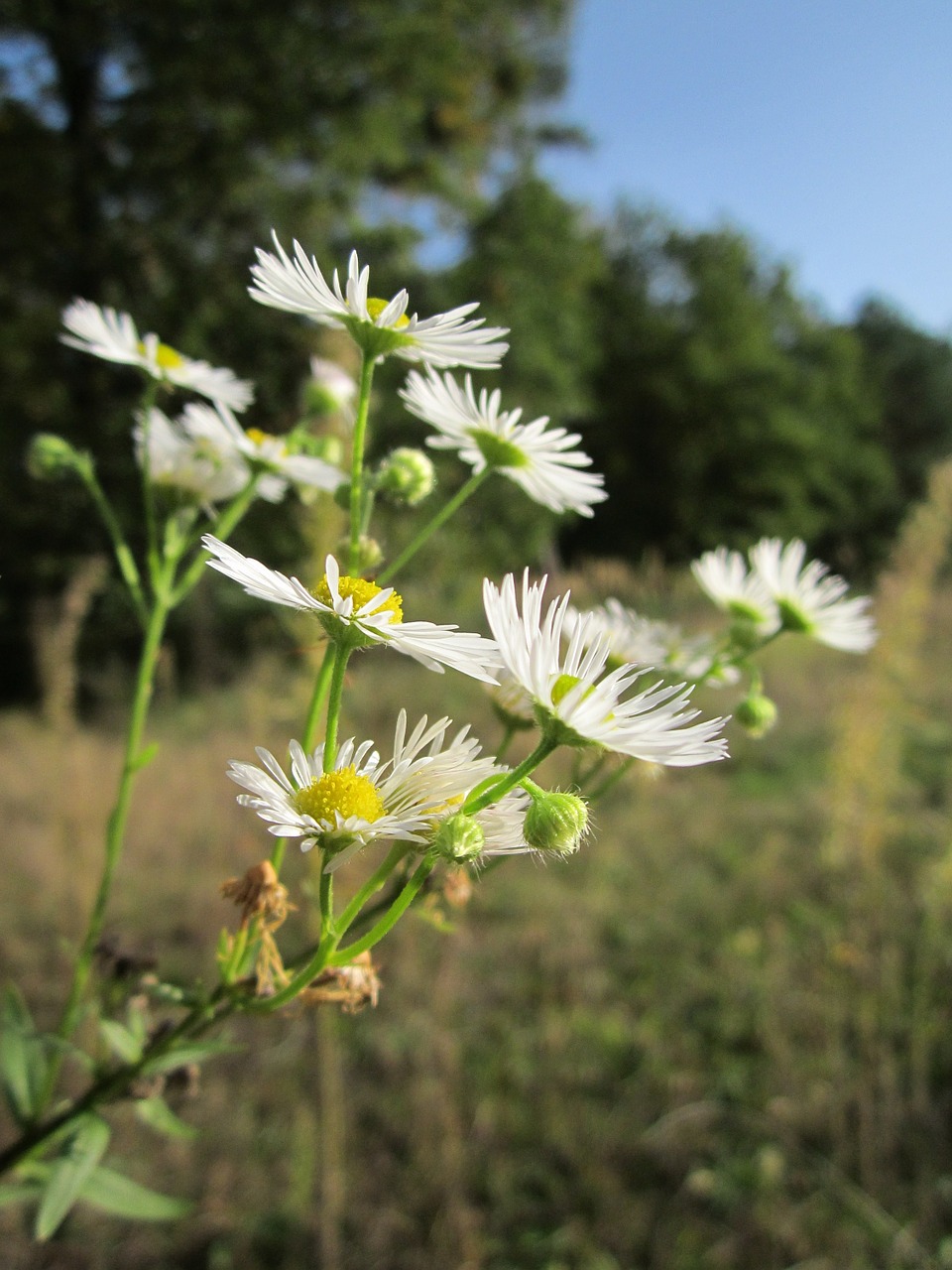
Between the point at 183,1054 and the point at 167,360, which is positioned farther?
the point at 167,360

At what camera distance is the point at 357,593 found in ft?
1.59

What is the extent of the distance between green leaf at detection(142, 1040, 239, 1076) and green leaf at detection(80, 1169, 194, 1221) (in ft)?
0.61

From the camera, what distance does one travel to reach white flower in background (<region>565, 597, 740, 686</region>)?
2.36 ft

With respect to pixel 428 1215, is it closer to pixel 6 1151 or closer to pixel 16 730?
pixel 6 1151

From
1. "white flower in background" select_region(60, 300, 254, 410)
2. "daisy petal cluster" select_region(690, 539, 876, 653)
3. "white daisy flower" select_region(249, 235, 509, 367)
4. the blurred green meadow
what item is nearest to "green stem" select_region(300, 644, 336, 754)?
"white daisy flower" select_region(249, 235, 509, 367)

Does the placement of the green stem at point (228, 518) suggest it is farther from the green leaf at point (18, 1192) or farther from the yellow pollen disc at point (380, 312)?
the green leaf at point (18, 1192)

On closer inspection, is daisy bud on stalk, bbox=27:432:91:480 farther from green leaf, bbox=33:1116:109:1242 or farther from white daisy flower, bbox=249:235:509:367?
green leaf, bbox=33:1116:109:1242

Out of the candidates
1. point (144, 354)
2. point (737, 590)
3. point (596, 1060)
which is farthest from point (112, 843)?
point (596, 1060)

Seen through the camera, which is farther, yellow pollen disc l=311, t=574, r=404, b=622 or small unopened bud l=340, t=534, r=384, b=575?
small unopened bud l=340, t=534, r=384, b=575

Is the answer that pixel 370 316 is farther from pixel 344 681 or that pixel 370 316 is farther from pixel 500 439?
pixel 344 681

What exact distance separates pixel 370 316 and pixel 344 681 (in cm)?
26

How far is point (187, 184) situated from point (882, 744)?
277 inches

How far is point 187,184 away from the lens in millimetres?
7031

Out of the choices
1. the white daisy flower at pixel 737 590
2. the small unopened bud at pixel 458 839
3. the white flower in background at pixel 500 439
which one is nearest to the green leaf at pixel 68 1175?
the small unopened bud at pixel 458 839
